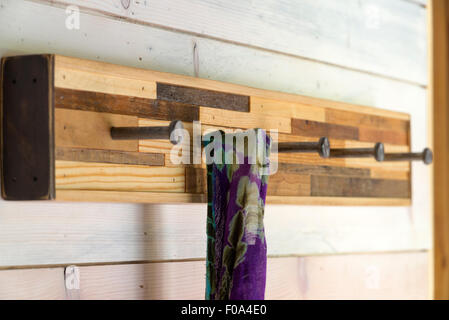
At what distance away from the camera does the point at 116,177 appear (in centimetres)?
74

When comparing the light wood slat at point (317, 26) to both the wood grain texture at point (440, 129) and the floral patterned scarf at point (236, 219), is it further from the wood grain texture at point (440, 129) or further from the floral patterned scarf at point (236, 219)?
the floral patterned scarf at point (236, 219)

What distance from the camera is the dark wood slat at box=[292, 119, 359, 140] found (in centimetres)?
96

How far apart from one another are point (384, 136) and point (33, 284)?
0.63 metres

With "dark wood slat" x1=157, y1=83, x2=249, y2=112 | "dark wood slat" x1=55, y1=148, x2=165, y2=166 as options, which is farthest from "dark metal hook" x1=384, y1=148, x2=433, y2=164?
"dark wood slat" x1=55, y1=148, x2=165, y2=166

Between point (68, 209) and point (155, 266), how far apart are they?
133mm

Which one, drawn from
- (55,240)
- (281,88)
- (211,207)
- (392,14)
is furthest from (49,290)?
(392,14)

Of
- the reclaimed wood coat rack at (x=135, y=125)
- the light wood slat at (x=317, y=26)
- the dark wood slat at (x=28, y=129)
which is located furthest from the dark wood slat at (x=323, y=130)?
the dark wood slat at (x=28, y=129)

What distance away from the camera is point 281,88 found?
98cm

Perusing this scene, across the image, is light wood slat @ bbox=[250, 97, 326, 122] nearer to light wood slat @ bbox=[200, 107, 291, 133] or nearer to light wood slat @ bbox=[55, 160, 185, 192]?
light wood slat @ bbox=[200, 107, 291, 133]

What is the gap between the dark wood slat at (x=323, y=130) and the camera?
3.15 feet

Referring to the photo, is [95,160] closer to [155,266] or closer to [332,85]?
[155,266]

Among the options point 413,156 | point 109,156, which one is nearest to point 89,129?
point 109,156

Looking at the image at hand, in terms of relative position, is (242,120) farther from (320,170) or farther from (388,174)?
(388,174)

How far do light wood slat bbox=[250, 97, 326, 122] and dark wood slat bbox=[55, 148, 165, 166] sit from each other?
17 centimetres
